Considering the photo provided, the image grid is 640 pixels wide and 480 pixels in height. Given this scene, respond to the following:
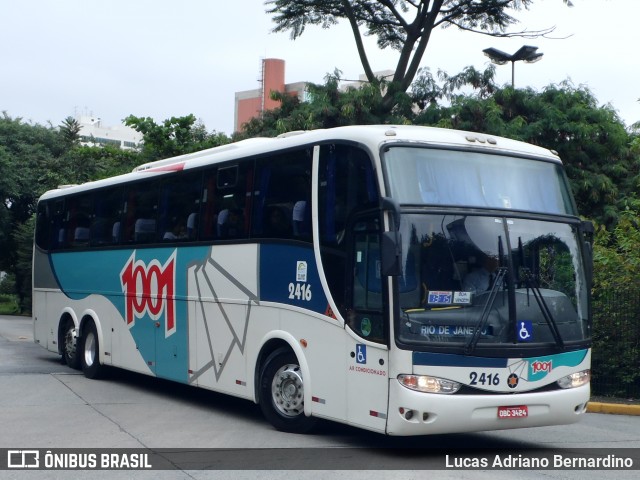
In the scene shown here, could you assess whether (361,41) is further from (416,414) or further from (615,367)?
(416,414)

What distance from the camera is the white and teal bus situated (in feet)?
30.4

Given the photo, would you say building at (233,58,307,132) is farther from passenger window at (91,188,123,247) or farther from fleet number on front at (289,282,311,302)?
fleet number on front at (289,282,311,302)

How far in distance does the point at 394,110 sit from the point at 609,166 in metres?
6.01

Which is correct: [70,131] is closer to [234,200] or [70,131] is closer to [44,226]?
[44,226]

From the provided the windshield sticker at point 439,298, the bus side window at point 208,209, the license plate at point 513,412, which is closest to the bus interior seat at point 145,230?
the bus side window at point 208,209

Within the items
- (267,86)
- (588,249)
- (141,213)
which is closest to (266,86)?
(267,86)

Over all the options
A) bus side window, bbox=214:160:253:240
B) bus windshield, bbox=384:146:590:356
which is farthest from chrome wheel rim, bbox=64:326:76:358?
bus windshield, bbox=384:146:590:356

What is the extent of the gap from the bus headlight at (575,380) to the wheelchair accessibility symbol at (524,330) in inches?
27.4

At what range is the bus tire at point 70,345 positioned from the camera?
1812cm

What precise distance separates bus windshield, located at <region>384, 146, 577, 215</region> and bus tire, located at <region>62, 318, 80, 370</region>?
10201 millimetres

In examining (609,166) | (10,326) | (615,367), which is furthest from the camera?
(10,326)

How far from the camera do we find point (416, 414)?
9125mm

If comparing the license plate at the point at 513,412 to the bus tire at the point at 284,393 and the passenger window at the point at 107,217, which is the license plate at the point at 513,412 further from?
the passenger window at the point at 107,217

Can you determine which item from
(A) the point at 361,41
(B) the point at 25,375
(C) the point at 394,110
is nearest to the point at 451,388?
(B) the point at 25,375
